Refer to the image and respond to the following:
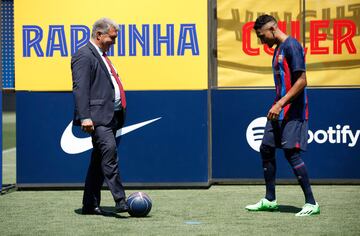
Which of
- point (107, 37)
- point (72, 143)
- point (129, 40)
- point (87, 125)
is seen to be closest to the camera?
point (87, 125)

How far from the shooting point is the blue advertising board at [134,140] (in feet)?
34.1

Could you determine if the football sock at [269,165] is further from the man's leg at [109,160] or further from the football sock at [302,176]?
the man's leg at [109,160]

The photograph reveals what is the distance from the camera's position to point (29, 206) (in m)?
9.03

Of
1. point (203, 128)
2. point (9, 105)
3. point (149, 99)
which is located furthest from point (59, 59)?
point (9, 105)

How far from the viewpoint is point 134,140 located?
10.4 metres

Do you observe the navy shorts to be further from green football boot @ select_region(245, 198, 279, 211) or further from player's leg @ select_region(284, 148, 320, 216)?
green football boot @ select_region(245, 198, 279, 211)

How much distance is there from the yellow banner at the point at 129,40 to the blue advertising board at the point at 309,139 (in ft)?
2.16

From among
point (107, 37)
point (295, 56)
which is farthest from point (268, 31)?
point (107, 37)

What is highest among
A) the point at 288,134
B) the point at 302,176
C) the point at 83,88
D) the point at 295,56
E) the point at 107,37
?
the point at 107,37

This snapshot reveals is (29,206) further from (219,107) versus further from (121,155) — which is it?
(219,107)

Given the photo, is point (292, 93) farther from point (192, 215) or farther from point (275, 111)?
point (192, 215)

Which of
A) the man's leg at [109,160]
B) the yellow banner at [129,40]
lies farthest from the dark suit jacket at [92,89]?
the yellow banner at [129,40]

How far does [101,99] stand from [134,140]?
2.38m

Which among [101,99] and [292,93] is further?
[101,99]
